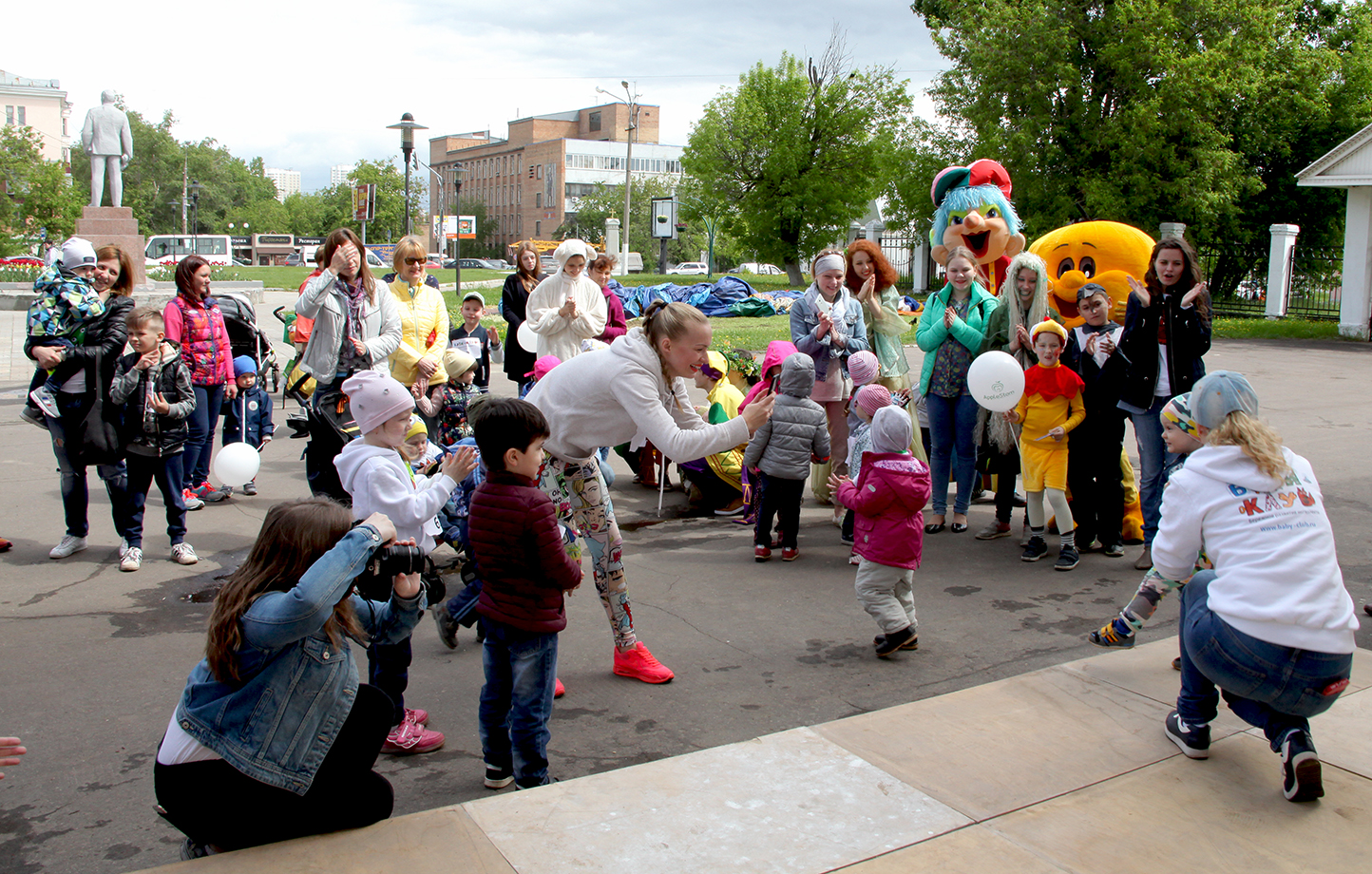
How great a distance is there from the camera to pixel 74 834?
326cm

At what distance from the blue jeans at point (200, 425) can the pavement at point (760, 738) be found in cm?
89

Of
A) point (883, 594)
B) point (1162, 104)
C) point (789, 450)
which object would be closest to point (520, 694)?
point (883, 594)

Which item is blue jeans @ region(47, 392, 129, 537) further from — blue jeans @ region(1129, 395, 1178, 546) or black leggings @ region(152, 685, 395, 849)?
blue jeans @ region(1129, 395, 1178, 546)

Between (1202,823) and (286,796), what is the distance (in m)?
2.79

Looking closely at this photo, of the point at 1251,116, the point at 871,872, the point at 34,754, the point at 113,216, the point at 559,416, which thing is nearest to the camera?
the point at 871,872

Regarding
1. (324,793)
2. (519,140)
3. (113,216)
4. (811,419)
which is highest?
(519,140)

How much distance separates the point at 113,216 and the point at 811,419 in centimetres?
2198

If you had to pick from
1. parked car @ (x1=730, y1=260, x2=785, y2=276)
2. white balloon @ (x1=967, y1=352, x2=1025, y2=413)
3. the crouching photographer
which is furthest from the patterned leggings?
parked car @ (x1=730, y1=260, x2=785, y2=276)

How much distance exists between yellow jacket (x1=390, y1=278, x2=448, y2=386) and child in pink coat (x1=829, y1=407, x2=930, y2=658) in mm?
3811

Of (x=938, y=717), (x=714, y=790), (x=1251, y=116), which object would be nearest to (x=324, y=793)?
(x=714, y=790)

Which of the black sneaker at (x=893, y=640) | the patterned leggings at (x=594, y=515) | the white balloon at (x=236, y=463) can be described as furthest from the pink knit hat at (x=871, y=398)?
the white balloon at (x=236, y=463)

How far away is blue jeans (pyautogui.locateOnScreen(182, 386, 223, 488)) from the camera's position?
7.28 metres

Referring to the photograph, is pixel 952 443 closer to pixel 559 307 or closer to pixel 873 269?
pixel 873 269

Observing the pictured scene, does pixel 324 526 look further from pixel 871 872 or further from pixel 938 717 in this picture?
pixel 938 717
